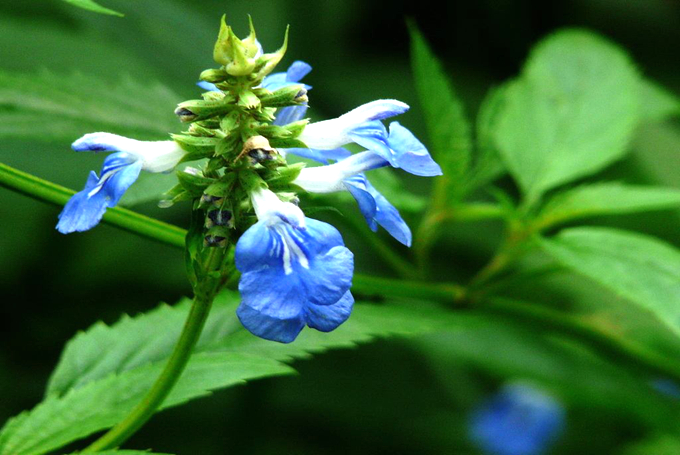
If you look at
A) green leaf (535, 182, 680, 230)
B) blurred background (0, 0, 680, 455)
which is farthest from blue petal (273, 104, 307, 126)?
blurred background (0, 0, 680, 455)

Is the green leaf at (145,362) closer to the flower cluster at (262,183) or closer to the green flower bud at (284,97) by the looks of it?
the flower cluster at (262,183)

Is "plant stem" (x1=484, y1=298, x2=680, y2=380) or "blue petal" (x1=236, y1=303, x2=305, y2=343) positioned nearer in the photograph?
"blue petal" (x1=236, y1=303, x2=305, y2=343)

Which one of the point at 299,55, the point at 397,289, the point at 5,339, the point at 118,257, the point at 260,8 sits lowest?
the point at 5,339

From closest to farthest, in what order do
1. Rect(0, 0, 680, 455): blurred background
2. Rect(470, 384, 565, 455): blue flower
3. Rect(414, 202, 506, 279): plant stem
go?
Rect(414, 202, 506, 279): plant stem → Rect(0, 0, 680, 455): blurred background → Rect(470, 384, 565, 455): blue flower

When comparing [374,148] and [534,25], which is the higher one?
[534,25]

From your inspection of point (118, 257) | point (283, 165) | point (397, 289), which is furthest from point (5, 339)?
point (283, 165)

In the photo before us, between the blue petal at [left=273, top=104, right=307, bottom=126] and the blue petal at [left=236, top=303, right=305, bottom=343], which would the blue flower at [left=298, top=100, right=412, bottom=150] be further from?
the blue petal at [left=236, top=303, right=305, bottom=343]

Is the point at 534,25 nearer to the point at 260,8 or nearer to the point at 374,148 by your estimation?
the point at 260,8
